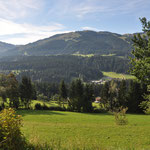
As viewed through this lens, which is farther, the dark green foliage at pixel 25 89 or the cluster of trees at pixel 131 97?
the cluster of trees at pixel 131 97

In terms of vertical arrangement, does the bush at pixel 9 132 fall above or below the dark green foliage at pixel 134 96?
above

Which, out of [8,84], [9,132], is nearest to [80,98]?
[8,84]

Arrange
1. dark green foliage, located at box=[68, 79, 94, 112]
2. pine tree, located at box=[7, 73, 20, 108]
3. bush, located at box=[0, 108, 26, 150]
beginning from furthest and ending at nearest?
dark green foliage, located at box=[68, 79, 94, 112] < pine tree, located at box=[7, 73, 20, 108] < bush, located at box=[0, 108, 26, 150]

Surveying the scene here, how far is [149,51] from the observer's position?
51.3 feet

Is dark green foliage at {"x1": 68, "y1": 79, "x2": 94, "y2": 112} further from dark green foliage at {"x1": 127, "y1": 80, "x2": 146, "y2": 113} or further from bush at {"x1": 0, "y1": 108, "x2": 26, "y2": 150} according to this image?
bush at {"x1": 0, "y1": 108, "x2": 26, "y2": 150}

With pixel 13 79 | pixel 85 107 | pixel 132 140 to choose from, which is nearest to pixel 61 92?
pixel 85 107

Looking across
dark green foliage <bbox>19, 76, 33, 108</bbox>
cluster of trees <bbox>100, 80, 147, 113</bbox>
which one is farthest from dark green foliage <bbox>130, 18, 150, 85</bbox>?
dark green foliage <bbox>19, 76, 33, 108</bbox>

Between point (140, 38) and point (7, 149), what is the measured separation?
18313 millimetres

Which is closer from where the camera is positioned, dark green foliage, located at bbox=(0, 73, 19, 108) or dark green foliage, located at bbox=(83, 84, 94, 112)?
dark green foliage, located at bbox=(0, 73, 19, 108)

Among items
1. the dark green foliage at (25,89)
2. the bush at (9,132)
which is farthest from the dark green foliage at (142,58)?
the dark green foliage at (25,89)

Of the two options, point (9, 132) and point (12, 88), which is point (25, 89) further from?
point (9, 132)

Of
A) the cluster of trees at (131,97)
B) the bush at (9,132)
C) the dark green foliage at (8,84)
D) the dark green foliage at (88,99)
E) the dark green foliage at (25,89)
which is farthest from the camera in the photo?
the cluster of trees at (131,97)

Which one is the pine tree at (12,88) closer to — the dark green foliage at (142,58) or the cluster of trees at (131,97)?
the cluster of trees at (131,97)

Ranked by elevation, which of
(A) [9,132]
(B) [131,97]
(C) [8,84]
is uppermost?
(A) [9,132]
